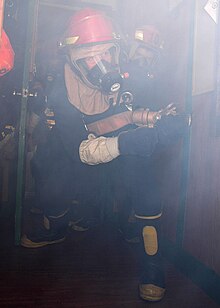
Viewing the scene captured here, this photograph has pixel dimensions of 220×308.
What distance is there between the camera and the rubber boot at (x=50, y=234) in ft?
6.82

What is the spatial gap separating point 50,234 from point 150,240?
0.80 metres

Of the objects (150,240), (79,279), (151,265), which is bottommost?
(79,279)

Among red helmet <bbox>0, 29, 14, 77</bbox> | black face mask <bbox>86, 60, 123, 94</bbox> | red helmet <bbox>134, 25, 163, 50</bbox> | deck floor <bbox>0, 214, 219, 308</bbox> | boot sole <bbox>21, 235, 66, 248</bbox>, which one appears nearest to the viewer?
red helmet <bbox>0, 29, 14, 77</bbox>

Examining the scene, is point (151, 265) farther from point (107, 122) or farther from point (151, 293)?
point (107, 122)

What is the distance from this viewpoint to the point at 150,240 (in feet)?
5.14

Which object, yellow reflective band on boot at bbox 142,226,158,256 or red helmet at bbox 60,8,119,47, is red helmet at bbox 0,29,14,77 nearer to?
red helmet at bbox 60,8,119,47

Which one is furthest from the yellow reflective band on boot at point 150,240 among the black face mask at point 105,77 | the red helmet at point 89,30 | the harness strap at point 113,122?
the red helmet at point 89,30

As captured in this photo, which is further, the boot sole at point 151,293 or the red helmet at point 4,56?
the boot sole at point 151,293

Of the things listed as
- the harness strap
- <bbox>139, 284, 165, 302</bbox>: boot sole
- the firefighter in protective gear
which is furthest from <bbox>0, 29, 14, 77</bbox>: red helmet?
<bbox>139, 284, 165, 302</bbox>: boot sole

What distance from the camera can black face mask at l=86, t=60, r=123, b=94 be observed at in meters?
1.56

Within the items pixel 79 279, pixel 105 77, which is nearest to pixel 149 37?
pixel 105 77

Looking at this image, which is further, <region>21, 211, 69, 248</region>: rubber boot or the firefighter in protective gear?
<region>21, 211, 69, 248</region>: rubber boot

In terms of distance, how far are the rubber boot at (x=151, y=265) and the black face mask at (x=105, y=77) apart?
24.6 inches

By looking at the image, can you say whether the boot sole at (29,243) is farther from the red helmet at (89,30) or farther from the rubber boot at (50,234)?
the red helmet at (89,30)
